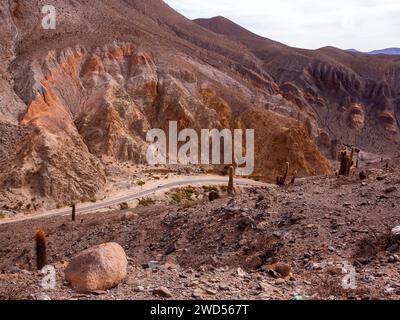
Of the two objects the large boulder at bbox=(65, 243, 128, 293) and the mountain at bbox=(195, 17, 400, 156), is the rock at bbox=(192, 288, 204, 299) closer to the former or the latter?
the large boulder at bbox=(65, 243, 128, 293)

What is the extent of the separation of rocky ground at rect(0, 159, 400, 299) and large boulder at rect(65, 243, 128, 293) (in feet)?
0.57

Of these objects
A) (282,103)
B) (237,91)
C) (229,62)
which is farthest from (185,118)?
(229,62)

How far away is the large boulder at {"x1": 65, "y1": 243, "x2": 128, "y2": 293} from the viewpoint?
8883mm

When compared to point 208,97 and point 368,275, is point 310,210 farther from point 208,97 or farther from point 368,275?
point 208,97

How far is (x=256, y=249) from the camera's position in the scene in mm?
12742

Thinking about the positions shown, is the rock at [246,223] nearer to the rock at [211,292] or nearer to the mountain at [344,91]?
the rock at [211,292]

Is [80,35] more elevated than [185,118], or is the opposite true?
[80,35]

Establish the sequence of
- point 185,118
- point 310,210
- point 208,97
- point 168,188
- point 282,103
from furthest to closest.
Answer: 1. point 282,103
2. point 208,97
3. point 185,118
4. point 168,188
5. point 310,210

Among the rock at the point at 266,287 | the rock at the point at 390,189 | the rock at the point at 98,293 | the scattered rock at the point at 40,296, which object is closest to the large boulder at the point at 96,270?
the rock at the point at 98,293

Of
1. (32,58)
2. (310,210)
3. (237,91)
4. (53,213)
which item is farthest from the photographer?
(237,91)

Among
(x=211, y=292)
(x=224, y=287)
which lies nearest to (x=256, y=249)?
(x=224, y=287)

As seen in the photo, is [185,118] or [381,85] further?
[381,85]
